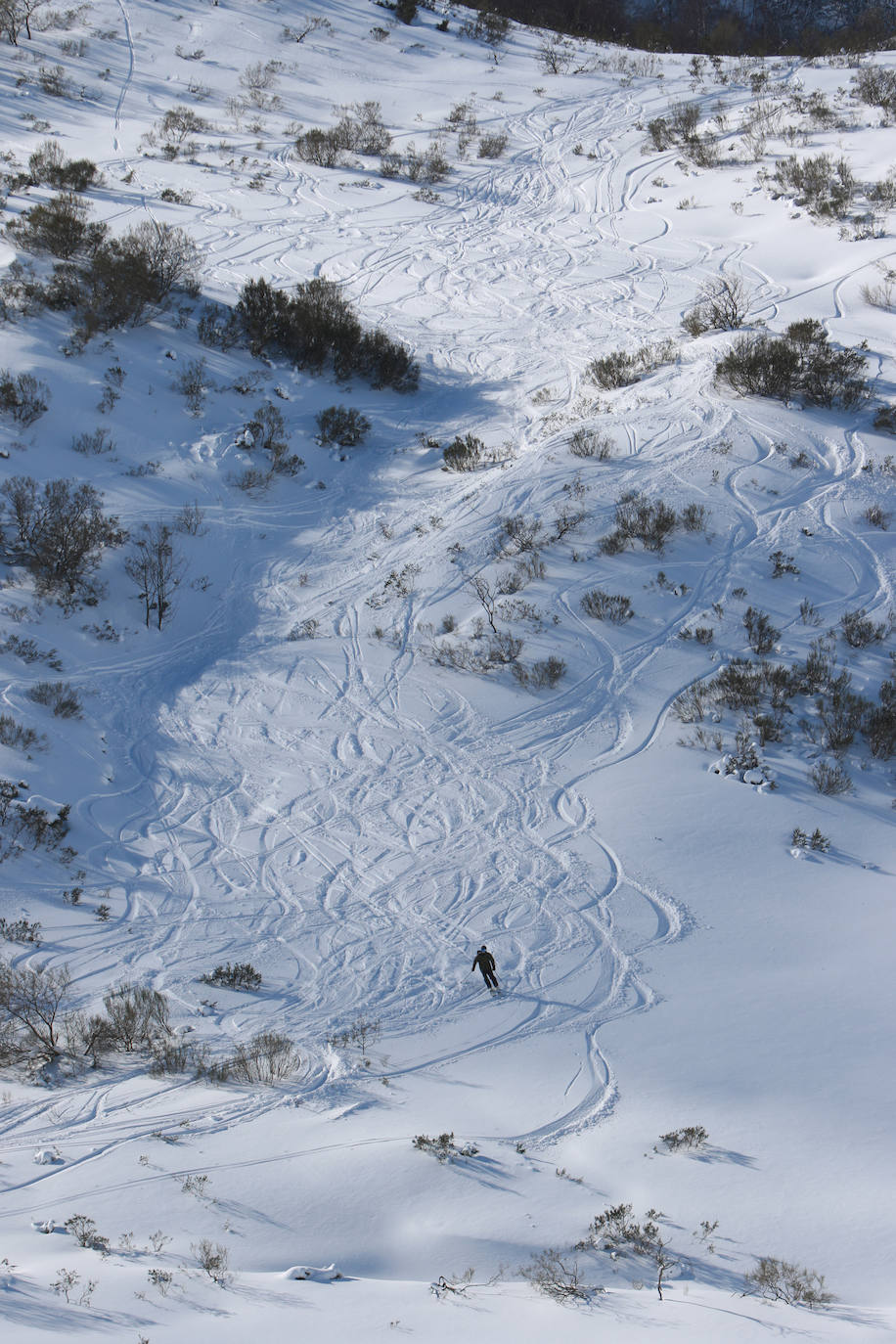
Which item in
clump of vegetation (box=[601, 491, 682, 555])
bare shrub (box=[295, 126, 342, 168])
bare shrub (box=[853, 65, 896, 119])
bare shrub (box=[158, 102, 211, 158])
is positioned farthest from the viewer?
bare shrub (box=[295, 126, 342, 168])

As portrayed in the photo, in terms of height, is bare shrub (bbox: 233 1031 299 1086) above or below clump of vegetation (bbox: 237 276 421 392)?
below

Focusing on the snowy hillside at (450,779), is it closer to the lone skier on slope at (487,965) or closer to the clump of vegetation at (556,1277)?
the clump of vegetation at (556,1277)

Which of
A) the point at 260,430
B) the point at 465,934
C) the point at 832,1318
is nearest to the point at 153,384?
the point at 260,430

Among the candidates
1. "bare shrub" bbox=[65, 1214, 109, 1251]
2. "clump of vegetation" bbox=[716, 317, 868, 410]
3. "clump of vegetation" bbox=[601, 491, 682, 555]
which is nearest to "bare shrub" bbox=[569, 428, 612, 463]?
"clump of vegetation" bbox=[601, 491, 682, 555]

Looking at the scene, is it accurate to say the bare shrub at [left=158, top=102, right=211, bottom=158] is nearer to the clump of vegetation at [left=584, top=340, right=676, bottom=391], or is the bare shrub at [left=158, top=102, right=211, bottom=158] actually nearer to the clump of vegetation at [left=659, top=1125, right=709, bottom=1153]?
the clump of vegetation at [left=584, top=340, right=676, bottom=391]

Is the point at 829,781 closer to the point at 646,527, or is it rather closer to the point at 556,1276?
the point at 646,527

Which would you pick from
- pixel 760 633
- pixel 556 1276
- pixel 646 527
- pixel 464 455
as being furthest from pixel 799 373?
pixel 556 1276
